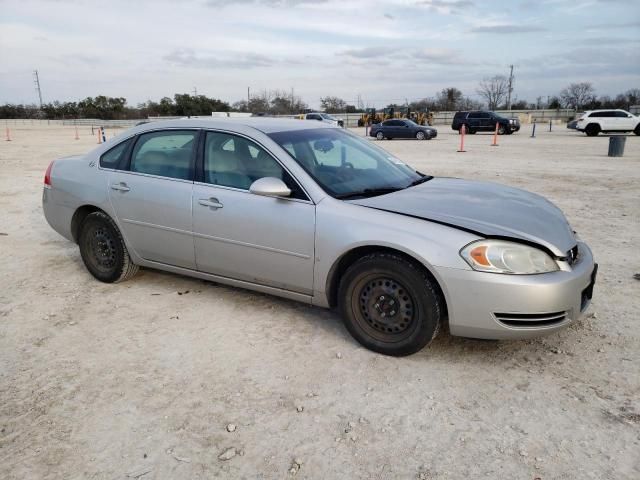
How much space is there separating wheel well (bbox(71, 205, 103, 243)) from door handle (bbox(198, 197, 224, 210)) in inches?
53.9

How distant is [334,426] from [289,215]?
1.50 m

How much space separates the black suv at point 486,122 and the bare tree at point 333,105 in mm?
38434

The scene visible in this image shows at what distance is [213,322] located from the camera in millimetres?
3920

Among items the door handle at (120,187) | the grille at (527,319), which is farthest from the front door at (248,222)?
the grille at (527,319)

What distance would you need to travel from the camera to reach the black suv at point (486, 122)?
106ft

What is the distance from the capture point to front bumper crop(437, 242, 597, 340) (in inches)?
116

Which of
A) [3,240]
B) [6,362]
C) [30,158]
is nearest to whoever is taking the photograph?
[6,362]

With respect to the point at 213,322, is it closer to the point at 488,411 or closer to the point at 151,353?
the point at 151,353

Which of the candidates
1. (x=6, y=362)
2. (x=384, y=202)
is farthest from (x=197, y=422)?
(x=384, y=202)

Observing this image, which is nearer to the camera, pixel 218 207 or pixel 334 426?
pixel 334 426

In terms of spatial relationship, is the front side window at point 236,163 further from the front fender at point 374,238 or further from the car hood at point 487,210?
the car hood at point 487,210

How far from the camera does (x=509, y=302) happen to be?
2945 millimetres

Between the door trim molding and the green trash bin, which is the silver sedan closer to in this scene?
the door trim molding

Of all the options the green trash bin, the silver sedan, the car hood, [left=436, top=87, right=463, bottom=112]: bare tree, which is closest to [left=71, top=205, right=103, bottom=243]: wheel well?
the silver sedan
